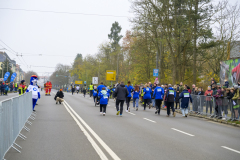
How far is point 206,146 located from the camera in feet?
26.9

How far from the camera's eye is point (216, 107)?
53.1 ft

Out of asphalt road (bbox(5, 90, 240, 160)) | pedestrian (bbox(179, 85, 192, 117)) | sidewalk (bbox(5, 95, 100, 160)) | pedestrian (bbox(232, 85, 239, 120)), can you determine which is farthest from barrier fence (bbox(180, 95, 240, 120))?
sidewalk (bbox(5, 95, 100, 160))

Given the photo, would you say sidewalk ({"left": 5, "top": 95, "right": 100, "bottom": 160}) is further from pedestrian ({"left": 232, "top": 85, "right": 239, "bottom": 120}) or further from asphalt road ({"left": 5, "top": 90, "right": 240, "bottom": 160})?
pedestrian ({"left": 232, "top": 85, "right": 239, "bottom": 120})

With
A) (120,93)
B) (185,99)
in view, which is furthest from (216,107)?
(120,93)

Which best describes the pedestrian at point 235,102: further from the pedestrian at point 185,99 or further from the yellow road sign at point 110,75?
the yellow road sign at point 110,75

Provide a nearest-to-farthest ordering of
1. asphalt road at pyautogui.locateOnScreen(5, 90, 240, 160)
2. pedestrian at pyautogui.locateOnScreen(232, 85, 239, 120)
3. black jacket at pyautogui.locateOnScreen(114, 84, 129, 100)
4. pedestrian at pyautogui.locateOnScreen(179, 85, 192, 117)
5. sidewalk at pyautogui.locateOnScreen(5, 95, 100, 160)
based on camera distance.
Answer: sidewalk at pyautogui.locateOnScreen(5, 95, 100, 160) < asphalt road at pyautogui.locateOnScreen(5, 90, 240, 160) < pedestrian at pyautogui.locateOnScreen(232, 85, 239, 120) < black jacket at pyautogui.locateOnScreen(114, 84, 129, 100) < pedestrian at pyautogui.locateOnScreen(179, 85, 192, 117)

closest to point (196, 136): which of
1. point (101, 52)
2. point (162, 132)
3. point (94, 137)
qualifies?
point (162, 132)

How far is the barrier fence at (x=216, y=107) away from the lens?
14453 mm

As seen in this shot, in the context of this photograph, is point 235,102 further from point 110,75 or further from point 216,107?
point 110,75

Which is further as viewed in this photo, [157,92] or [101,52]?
[101,52]

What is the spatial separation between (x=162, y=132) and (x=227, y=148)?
2883mm

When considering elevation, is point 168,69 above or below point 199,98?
above

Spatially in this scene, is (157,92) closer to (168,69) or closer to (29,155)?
(29,155)

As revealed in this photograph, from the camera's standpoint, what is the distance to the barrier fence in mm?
14453
